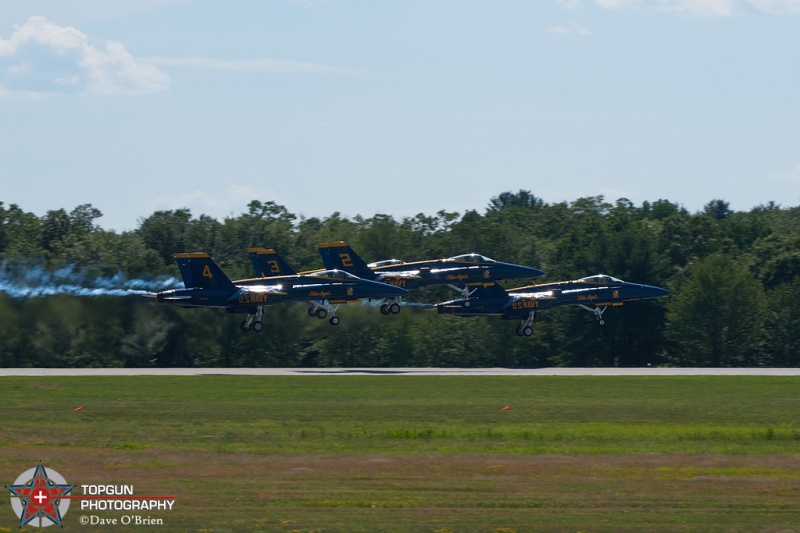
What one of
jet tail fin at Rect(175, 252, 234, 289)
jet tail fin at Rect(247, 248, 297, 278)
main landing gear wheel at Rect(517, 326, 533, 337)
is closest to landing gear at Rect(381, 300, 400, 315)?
jet tail fin at Rect(247, 248, 297, 278)

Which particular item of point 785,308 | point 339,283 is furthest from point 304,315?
point 785,308

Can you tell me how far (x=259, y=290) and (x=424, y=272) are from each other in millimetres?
11229

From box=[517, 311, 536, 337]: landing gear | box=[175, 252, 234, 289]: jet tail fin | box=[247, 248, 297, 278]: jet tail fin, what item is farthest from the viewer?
box=[247, 248, 297, 278]: jet tail fin

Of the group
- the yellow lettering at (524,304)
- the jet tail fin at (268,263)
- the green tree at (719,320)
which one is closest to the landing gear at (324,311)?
the jet tail fin at (268,263)

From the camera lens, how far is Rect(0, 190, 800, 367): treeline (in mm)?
62219

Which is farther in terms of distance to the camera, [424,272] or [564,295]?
[564,295]

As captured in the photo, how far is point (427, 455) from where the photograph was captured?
85.1 feet

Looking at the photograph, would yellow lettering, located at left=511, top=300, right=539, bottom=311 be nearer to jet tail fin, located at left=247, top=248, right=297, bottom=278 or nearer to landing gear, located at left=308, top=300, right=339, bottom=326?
landing gear, located at left=308, top=300, right=339, bottom=326

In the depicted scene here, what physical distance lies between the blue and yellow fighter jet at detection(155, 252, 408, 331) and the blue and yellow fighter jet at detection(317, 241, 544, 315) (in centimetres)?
321

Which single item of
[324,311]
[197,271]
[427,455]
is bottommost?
[427,455]

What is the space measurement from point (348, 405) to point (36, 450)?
1340cm

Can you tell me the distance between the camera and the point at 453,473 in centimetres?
2348

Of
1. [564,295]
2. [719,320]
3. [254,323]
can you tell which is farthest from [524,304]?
[254,323]

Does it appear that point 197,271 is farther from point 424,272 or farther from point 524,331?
point 524,331
